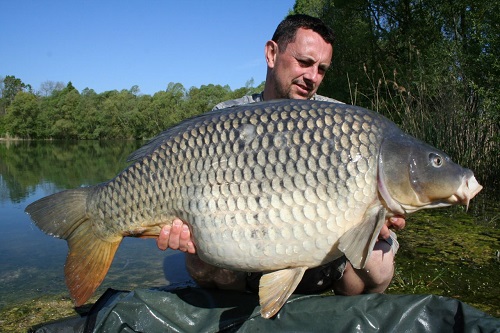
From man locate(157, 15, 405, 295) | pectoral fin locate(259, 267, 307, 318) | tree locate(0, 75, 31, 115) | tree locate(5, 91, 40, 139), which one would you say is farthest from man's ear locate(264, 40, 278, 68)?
tree locate(0, 75, 31, 115)

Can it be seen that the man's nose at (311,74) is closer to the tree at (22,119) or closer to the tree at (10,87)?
the tree at (22,119)

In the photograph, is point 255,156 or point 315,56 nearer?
point 255,156

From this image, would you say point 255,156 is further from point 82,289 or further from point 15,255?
point 15,255

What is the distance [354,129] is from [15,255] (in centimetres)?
289

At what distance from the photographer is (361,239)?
4.65 ft

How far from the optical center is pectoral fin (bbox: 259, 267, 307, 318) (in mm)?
1506

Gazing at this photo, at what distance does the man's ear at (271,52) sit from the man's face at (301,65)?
5 centimetres

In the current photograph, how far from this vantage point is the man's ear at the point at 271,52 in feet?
8.25

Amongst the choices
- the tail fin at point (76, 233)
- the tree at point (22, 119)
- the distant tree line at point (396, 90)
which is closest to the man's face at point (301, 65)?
the tail fin at point (76, 233)

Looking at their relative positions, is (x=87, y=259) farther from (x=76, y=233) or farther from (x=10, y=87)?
(x=10, y=87)

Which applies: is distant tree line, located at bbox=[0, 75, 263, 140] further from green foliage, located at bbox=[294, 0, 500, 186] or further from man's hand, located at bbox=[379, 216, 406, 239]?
man's hand, located at bbox=[379, 216, 406, 239]

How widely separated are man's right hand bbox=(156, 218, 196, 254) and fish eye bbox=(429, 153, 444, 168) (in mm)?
887

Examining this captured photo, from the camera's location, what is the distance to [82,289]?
1683mm

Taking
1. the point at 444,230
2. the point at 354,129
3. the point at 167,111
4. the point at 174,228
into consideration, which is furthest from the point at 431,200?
the point at 167,111
